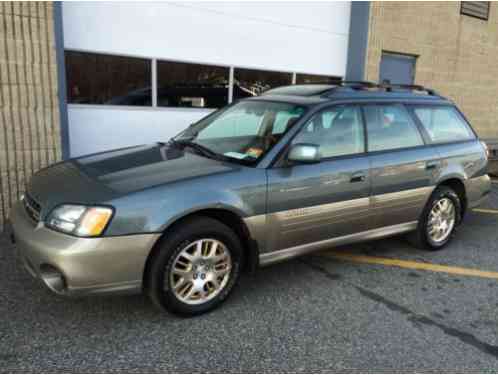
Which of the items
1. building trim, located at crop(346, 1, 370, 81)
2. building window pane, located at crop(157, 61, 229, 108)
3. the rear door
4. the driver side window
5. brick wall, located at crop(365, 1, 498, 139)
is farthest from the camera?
brick wall, located at crop(365, 1, 498, 139)

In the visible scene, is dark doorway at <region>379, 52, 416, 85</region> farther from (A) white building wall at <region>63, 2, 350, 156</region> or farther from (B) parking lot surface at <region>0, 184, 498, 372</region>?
(B) parking lot surface at <region>0, 184, 498, 372</region>

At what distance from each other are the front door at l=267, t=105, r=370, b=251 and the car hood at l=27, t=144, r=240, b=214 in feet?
1.55

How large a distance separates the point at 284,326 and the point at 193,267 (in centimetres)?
78

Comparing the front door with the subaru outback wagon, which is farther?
the front door

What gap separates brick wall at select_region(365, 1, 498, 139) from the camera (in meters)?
9.65

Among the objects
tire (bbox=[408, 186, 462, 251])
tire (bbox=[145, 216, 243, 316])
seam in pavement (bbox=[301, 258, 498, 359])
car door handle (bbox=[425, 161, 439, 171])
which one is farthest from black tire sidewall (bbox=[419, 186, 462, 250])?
tire (bbox=[145, 216, 243, 316])

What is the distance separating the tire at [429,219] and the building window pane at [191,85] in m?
4.36

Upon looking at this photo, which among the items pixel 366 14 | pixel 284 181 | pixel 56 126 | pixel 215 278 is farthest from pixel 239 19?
pixel 215 278

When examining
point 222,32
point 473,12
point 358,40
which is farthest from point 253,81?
point 473,12

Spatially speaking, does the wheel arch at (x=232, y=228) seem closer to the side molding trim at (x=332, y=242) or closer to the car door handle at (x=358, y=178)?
the side molding trim at (x=332, y=242)

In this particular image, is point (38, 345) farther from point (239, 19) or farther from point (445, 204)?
point (239, 19)

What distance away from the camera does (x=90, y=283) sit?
2.74m

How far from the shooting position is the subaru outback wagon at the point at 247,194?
110 inches

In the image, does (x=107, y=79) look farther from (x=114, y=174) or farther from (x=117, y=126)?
(x=114, y=174)
